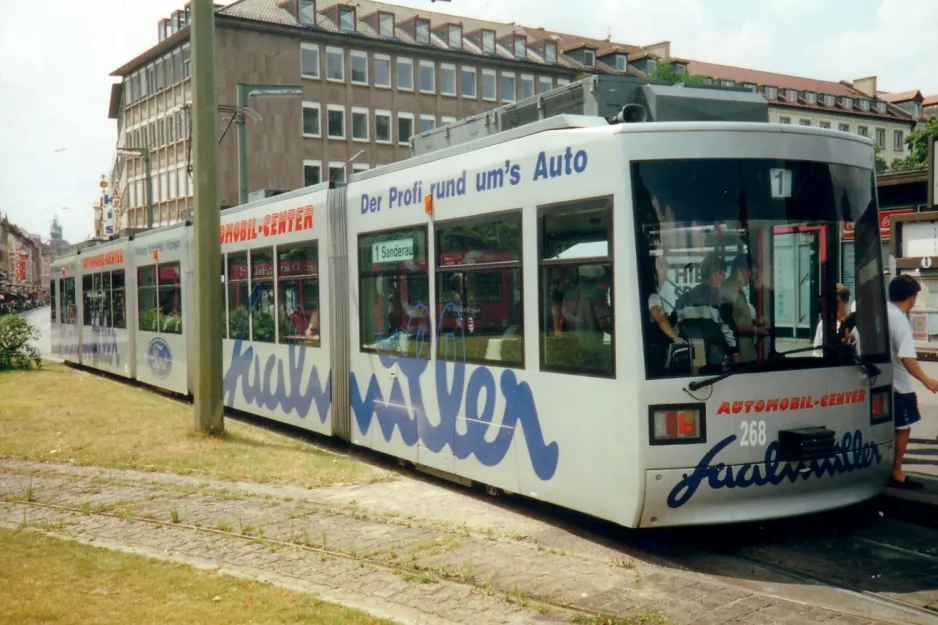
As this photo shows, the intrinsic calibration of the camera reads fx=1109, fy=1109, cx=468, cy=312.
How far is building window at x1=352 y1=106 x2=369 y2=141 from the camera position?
64.9 m

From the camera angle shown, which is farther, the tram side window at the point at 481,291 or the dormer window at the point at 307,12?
the dormer window at the point at 307,12

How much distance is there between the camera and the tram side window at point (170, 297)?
59.5 feet

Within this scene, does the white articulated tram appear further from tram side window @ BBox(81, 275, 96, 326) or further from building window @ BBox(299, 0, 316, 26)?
building window @ BBox(299, 0, 316, 26)

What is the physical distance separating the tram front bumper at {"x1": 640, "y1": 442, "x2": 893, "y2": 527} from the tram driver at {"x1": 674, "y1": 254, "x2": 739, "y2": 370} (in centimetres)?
68

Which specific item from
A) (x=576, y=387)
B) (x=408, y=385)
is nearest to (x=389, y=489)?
(x=408, y=385)

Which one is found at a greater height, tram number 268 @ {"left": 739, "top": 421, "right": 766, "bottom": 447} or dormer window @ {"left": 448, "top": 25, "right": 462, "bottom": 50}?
dormer window @ {"left": 448, "top": 25, "right": 462, "bottom": 50}

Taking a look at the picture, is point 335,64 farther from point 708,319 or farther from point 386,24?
point 708,319

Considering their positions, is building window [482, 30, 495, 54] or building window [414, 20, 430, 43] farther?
building window [482, 30, 495, 54]

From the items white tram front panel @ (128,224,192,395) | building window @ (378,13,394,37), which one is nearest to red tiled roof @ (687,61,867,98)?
building window @ (378,13,394,37)

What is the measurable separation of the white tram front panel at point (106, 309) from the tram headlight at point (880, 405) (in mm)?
15703

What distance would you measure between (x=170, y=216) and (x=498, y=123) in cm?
6136

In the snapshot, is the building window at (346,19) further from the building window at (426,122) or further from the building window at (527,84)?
the building window at (527,84)

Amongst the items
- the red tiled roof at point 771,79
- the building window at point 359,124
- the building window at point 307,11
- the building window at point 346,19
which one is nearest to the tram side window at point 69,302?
the building window at point 359,124

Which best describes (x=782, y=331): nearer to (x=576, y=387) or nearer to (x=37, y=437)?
(x=576, y=387)
